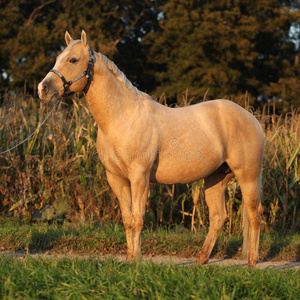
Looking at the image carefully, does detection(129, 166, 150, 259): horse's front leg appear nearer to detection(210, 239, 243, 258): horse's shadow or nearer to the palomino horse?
the palomino horse

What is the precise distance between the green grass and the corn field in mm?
3359

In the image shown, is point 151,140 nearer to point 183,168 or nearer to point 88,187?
point 183,168

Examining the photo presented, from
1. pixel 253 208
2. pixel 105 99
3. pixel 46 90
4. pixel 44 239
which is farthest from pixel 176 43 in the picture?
pixel 46 90

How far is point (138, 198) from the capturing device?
416 cm

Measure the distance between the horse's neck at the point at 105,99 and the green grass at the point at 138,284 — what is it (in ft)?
4.81

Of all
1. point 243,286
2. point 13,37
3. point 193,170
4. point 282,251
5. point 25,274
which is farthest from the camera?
point 13,37

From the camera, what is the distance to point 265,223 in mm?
6754

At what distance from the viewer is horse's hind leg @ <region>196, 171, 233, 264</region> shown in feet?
16.2

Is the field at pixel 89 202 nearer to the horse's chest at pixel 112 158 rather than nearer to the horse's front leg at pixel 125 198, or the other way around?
the horse's front leg at pixel 125 198

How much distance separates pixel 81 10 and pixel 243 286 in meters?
21.5

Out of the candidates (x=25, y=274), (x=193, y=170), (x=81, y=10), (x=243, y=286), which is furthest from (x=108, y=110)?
(x=81, y=10)

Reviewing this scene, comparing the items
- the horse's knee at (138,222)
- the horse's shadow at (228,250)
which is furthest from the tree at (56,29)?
the horse's knee at (138,222)

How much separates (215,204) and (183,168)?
820 mm

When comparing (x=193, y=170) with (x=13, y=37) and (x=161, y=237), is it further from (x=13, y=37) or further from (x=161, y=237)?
(x=13, y=37)
